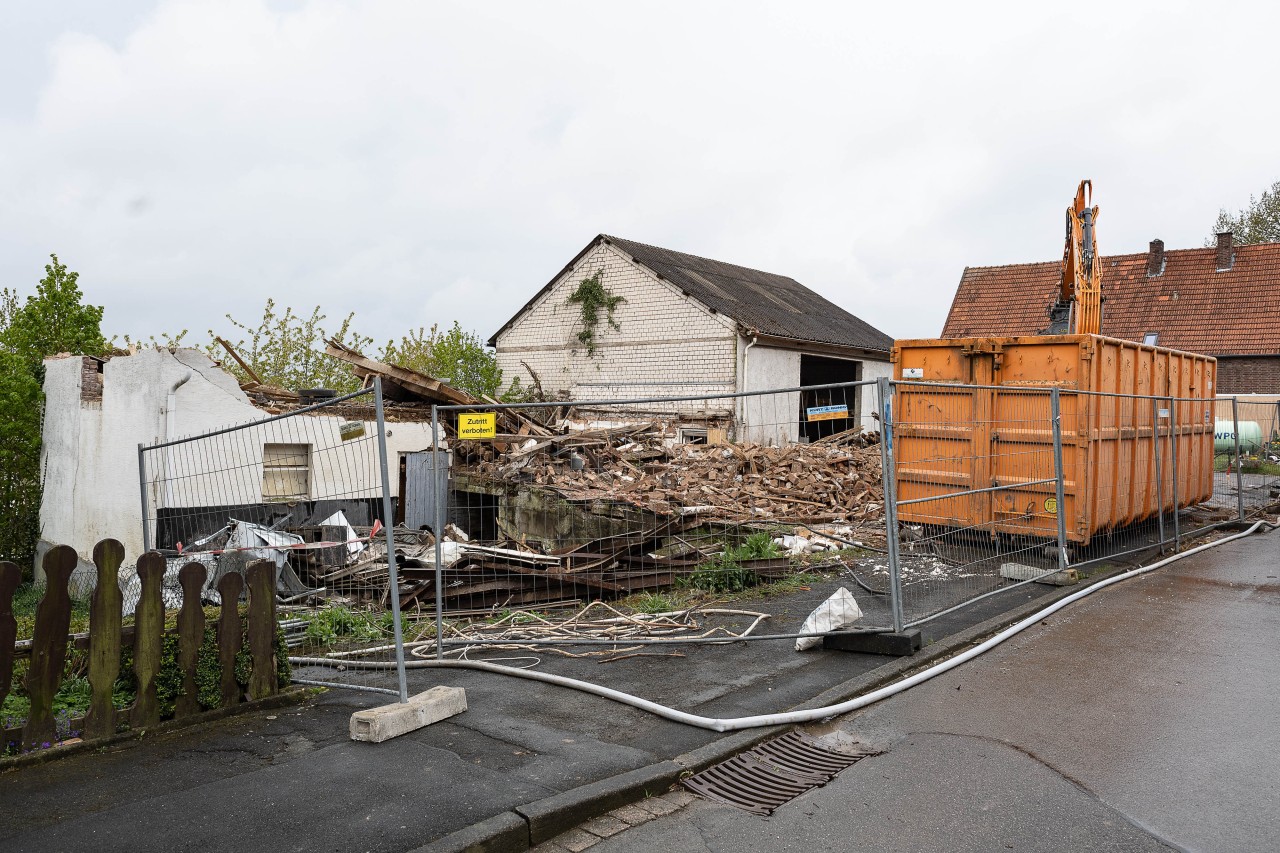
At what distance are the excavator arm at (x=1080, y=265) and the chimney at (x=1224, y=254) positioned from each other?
89.1 feet

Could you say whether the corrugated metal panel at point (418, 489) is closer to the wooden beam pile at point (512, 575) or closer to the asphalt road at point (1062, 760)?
the wooden beam pile at point (512, 575)

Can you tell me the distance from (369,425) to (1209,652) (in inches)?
520

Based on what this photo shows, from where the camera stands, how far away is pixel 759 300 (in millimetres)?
29484

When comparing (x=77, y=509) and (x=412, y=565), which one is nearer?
(x=412, y=565)

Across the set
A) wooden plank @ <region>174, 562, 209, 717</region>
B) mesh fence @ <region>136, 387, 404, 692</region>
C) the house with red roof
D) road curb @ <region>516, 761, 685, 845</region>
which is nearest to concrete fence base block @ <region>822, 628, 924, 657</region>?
road curb @ <region>516, 761, 685, 845</region>

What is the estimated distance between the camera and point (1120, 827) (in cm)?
434

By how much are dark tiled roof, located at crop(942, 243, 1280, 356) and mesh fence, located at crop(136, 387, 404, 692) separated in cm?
2771

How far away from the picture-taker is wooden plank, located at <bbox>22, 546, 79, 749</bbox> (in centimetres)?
498

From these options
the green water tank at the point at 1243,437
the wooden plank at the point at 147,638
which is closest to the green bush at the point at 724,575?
the wooden plank at the point at 147,638

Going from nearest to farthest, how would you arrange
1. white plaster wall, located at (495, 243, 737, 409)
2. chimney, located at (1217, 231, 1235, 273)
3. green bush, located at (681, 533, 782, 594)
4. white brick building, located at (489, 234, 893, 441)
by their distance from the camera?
1. green bush, located at (681, 533, 782, 594)
2. white brick building, located at (489, 234, 893, 441)
3. white plaster wall, located at (495, 243, 737, 409)
4. chimney, located at (1217, 231, 1235, 273)

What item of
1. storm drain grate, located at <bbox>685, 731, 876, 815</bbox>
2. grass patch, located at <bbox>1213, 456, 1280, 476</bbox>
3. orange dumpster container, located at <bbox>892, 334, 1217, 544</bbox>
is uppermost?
orange dumpster container, located at <bbox>892, 334, 1217, 544</bbox>

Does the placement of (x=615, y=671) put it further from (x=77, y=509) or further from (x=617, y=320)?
(x=617, y=320)

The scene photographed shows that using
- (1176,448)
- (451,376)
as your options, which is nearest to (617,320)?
(451,376)

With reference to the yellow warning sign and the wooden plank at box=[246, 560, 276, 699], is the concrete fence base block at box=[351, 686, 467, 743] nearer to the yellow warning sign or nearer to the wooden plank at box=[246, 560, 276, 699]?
the wooden plank at box=[246, 560, 276, 699]
